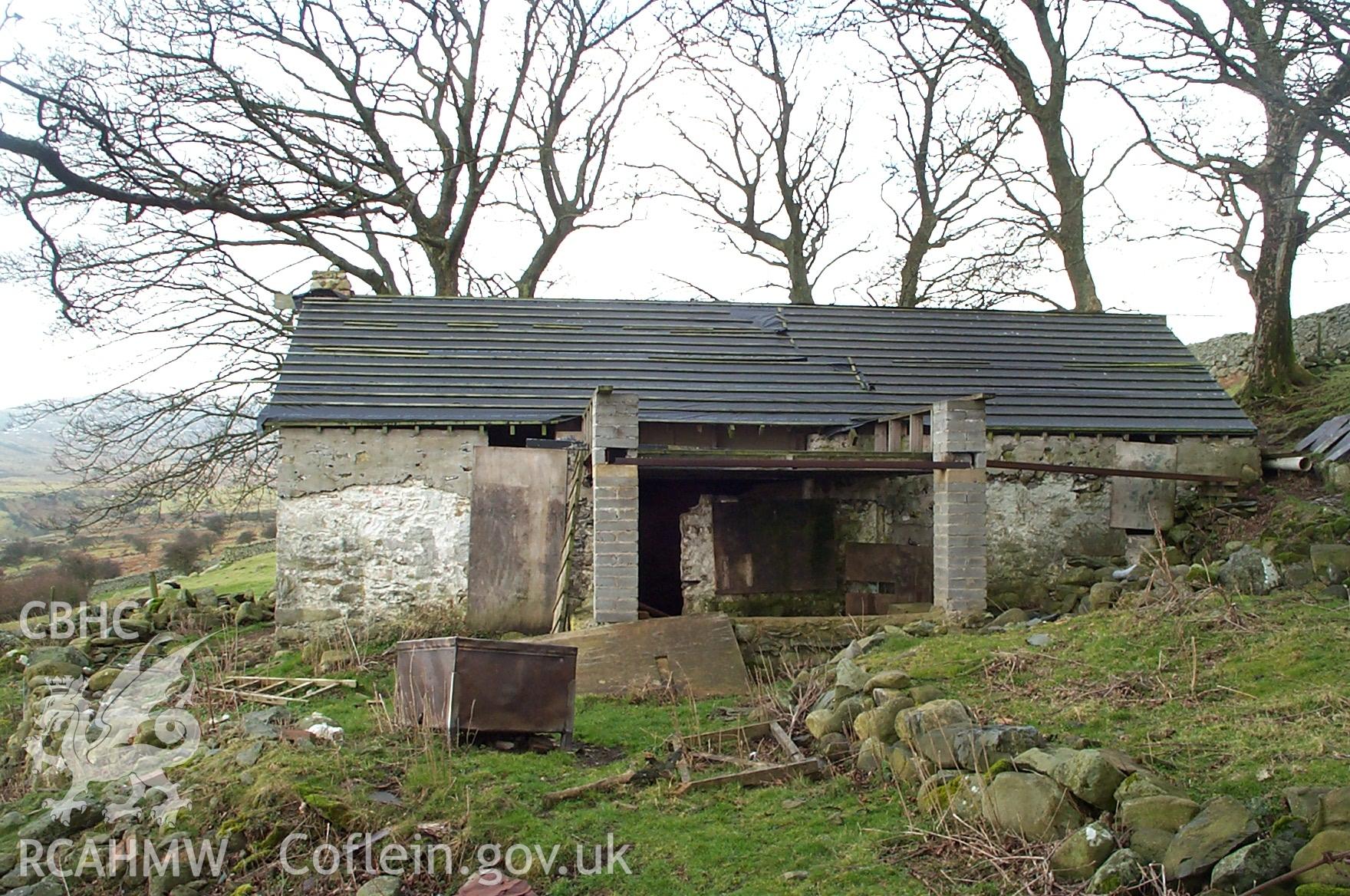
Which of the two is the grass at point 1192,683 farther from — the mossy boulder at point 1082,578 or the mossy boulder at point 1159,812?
the mossy boulder at point 1082,578

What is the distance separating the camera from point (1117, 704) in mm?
6715

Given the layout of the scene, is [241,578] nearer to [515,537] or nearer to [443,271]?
[443,271]

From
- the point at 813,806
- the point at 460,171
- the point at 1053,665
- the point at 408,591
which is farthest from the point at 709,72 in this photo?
the point at 813,806

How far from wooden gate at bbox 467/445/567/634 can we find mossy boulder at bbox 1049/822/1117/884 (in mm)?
8711

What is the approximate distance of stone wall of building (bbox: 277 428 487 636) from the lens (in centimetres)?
1258

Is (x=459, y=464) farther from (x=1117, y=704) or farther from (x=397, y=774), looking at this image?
(x=1117, y=704)

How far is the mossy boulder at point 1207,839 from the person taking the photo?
4293 millimetres

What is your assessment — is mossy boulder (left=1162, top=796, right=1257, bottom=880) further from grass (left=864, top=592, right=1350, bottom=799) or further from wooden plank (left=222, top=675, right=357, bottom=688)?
wooden plank (left=222, top=675, right=357, bottom=688)

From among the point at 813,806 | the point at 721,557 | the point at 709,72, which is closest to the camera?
the point at 813,806

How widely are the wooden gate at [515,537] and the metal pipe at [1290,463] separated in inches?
393

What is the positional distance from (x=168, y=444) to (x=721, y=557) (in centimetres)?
997

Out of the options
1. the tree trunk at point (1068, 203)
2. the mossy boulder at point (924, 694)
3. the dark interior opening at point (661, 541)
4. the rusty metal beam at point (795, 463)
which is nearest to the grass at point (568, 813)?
the mossy boulder at point (924, 694)
